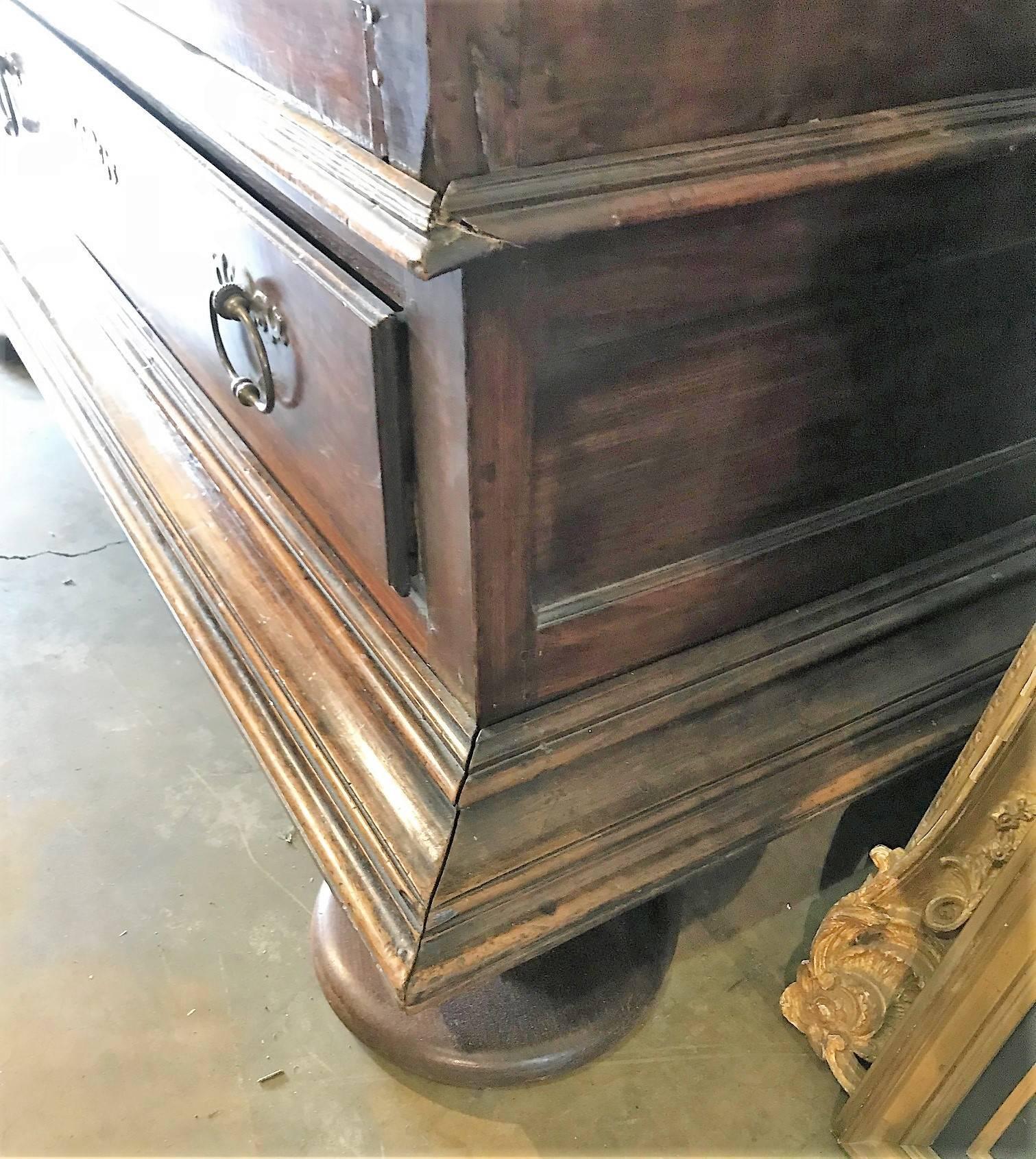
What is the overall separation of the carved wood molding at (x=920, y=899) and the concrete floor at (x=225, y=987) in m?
0.09

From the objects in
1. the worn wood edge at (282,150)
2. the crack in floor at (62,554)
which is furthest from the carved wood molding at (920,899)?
the crack in floor at (62,554)

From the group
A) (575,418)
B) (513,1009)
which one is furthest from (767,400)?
(513,1009)

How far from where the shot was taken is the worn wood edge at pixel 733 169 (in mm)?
360

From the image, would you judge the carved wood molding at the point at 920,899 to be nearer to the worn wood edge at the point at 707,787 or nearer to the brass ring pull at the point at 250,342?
the worn wood edge at the point at 707,787

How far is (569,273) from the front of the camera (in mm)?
409

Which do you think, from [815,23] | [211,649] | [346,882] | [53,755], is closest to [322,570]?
[211,649]

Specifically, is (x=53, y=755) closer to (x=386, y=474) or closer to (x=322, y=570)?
(x=322, y=570)

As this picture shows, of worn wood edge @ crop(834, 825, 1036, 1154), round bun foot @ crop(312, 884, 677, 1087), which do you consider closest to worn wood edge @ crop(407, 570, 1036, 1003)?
worn wood edge @ crop(834, 825, 1036, 1154)

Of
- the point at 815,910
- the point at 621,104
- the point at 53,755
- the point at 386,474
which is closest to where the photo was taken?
the point at 621,104

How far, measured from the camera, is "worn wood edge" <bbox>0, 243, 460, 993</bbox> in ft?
1.67

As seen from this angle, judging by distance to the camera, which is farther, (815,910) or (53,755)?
(53,755)

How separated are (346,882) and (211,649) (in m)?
0.24

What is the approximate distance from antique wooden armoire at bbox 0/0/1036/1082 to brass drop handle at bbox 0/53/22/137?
239mm

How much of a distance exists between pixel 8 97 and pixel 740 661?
995 mm
